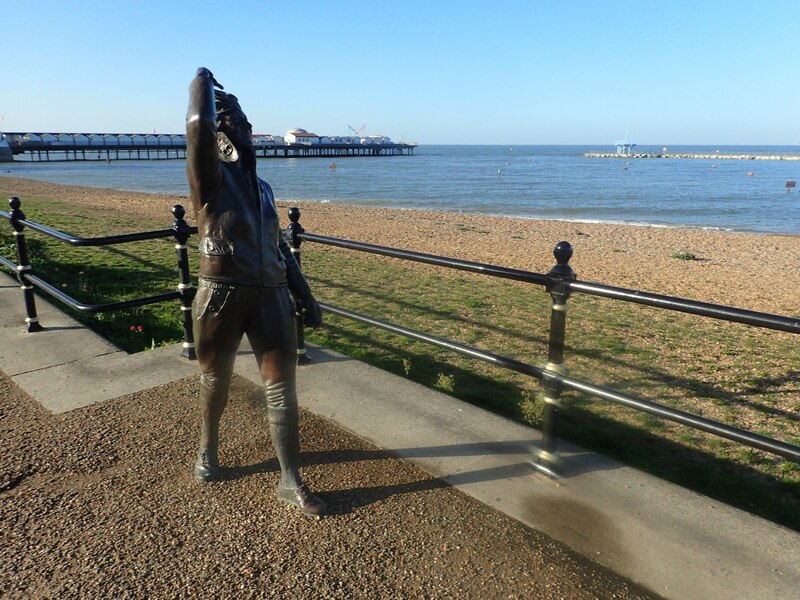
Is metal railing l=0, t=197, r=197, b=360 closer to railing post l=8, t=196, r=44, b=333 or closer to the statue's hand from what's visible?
railing post l=8, t=196, r=44, b=333

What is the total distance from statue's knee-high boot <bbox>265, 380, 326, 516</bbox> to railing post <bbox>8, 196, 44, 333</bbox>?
3.53 meters

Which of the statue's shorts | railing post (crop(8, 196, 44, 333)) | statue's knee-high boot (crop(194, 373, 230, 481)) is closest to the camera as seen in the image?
the statue's shorts

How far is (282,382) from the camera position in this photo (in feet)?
9.43

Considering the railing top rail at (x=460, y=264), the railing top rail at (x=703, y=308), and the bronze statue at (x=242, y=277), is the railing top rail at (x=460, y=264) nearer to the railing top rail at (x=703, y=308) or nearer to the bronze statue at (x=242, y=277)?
the railing top rail at (x=703, y=308)

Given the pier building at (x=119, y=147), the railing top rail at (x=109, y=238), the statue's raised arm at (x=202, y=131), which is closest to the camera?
the statue's raised arm at (x=202, y=131)

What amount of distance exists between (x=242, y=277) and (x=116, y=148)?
11434 cm

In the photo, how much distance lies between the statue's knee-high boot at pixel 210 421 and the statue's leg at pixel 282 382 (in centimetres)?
34

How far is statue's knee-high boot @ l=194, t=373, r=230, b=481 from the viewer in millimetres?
3061

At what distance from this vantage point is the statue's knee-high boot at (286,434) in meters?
2.88

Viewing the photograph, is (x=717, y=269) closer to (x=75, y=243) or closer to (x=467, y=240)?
(x=467, y=240)

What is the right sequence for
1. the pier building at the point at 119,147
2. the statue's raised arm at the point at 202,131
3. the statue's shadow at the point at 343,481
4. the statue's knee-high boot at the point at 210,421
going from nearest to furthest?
the statue's raised arm at the point at 202,131
the statue's shadow at the point at 343,481
the statue's knee-high boot at the point at 210,421
the pier building at the point at 119,147

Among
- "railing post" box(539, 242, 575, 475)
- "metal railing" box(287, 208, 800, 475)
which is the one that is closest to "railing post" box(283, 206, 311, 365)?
"metal railing" box(287, 208, 800, 475)

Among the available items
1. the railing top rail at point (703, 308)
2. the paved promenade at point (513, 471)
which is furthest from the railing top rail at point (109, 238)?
the railing top rail at point (703, 308)

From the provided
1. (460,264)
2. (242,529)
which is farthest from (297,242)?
(242,529)
